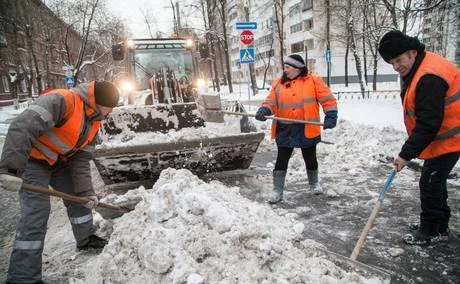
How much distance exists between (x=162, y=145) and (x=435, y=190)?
3.21 m

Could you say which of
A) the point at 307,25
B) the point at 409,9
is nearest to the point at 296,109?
the point at 409,9

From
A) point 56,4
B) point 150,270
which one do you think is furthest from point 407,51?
point 56,4

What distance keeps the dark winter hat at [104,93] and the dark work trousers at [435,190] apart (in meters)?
2.67

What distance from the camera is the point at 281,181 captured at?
454 cm

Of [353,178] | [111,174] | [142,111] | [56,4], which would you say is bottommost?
[353,178]

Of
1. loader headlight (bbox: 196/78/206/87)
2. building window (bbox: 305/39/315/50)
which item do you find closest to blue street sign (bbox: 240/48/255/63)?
loader headlight (bbox: 196/78/206/87)

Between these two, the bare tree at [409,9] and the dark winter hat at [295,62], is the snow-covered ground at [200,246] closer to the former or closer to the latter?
the dark winter hat at [295,62]

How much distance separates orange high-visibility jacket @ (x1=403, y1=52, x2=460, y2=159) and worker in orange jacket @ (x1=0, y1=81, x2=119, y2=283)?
2410 millimetres

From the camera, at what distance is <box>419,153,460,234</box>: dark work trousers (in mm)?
3001

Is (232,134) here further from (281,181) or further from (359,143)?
(359,143)

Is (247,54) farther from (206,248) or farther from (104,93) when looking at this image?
(206,248)

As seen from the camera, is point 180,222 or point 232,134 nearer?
point 180,222

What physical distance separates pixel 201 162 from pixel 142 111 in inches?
48.8

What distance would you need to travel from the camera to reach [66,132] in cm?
294
